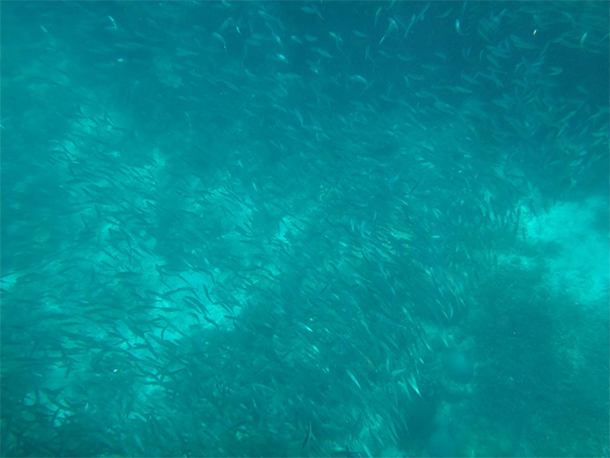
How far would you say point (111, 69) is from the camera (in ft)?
40.9

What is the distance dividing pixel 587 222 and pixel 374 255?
8.26 meters

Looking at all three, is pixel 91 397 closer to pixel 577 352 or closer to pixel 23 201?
pixel 23 201

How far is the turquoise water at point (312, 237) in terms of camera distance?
700cm

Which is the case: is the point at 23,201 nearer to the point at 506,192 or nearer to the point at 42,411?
the point at 42,411

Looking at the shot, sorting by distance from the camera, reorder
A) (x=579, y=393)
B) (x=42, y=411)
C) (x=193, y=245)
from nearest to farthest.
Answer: (x=42, y=411)
(x=579, y=393)
(x=193, y=245)

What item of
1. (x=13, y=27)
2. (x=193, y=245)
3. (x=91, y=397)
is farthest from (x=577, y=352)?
(x=13, y=27)

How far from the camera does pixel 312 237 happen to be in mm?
9125

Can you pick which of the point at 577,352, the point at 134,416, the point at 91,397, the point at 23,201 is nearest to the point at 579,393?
the point at 577,352

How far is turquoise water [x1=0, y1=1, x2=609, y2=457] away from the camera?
23.0ft

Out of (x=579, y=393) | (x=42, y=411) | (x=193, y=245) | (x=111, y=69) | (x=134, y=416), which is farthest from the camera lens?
(x=111, y=69)

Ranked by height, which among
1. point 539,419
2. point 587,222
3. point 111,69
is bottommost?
point 111,69

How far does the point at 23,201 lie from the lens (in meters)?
10.4

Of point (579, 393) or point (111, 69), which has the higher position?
point (579, 393)

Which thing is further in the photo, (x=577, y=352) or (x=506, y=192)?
(x=506, y=192)
